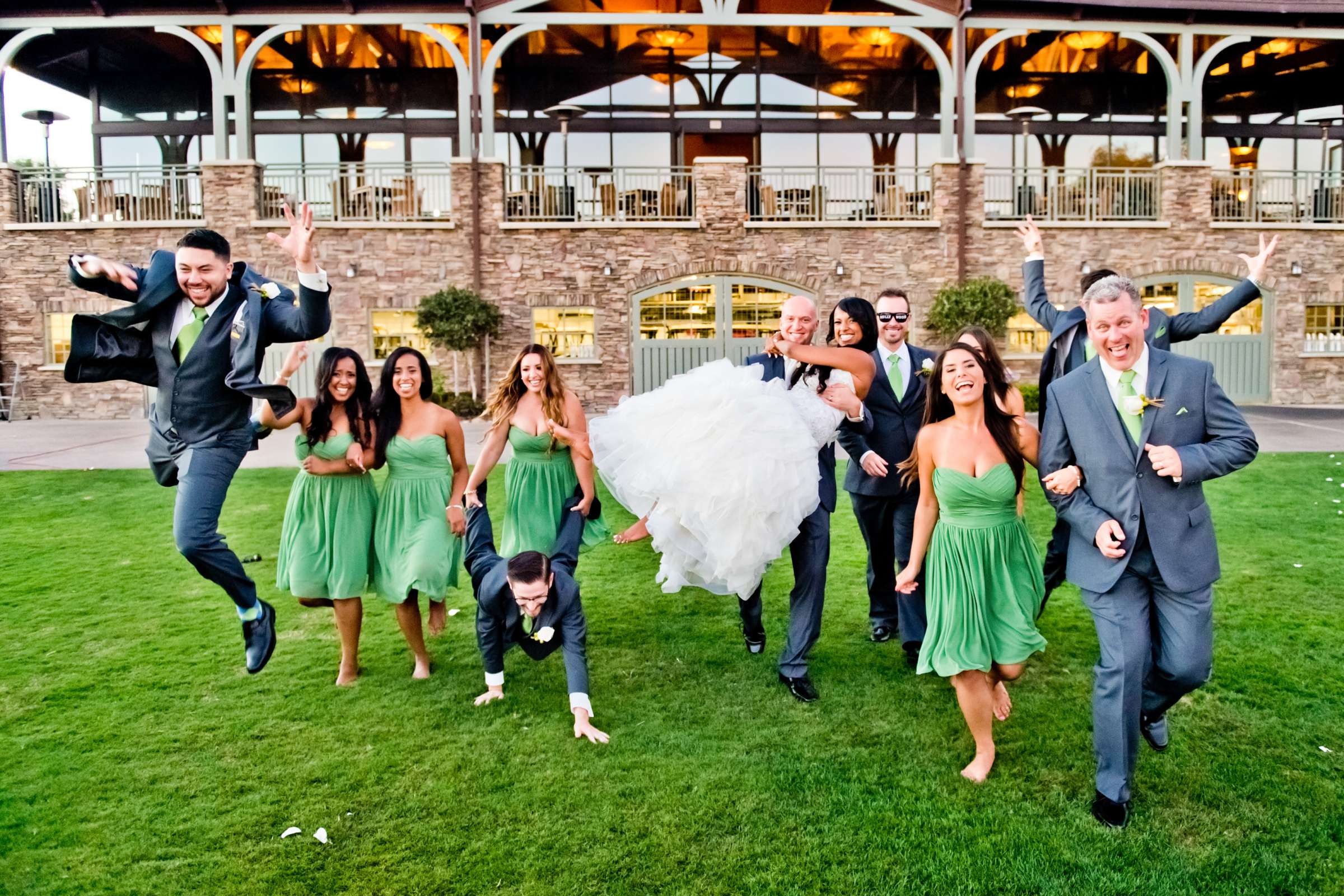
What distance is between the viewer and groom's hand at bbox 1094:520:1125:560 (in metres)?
3.22

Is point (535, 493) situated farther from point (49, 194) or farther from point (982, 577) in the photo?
point (49, 194)

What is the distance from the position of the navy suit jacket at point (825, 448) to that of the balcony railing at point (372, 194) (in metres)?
15.7

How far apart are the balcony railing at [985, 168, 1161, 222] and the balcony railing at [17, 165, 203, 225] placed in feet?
56.5

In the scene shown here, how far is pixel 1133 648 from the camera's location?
10.9 ft

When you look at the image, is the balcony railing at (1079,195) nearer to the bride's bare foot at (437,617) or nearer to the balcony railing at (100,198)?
the balcony railing at (100,198)

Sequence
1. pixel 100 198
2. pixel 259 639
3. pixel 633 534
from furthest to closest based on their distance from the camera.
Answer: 1. pixel 100 198
2. pixel 633 534
3. pixel 259 639

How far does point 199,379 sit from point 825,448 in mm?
3114

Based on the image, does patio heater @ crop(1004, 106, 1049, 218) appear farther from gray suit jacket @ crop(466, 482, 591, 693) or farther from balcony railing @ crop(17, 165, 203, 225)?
gray suit jacket @ crop(466, 482, 591, 693)

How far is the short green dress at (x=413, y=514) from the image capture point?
4.83 meters

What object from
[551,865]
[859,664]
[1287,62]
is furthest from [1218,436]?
[1287,62]

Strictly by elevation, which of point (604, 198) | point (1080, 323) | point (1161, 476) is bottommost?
point (1161, 476)

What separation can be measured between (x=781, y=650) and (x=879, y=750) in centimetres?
129

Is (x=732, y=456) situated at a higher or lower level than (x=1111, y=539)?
higher

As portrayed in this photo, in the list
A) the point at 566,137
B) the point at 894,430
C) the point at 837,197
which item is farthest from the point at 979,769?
the point at 566,137
